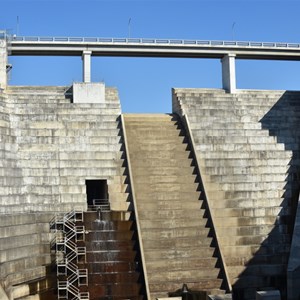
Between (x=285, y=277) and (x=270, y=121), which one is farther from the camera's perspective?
(x=270, y=121)

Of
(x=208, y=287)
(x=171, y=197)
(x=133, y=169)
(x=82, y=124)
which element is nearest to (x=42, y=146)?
(x=82, y=124)

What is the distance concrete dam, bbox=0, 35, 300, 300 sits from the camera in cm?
2100

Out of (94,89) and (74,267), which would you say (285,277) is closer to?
(74,267)

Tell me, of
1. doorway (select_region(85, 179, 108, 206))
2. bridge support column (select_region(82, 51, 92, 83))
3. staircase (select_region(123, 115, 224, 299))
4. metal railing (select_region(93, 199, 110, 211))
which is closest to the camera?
staircase (select_region(123, 115, 224, 299))

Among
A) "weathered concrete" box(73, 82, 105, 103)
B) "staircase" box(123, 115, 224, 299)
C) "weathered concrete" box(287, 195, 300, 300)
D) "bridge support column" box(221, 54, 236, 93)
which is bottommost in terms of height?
"weathered concrete" box(287, 195, 300, 300)

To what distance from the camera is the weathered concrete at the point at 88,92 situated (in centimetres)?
2806

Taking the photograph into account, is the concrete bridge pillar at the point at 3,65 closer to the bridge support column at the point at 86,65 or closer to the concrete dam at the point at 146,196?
the concrete dam at the point at 146,196

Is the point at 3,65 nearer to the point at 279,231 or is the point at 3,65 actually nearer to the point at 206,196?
the point at 206,196

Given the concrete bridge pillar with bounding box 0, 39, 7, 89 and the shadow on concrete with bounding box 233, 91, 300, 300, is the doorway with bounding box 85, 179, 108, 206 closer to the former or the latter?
the shadow on concrete with bounding box 233, 91, 300, 300

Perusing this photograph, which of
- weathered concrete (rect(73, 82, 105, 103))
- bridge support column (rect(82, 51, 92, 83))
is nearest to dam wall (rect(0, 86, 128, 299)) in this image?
weathered concrete (rect(73, 82, 105, 103))

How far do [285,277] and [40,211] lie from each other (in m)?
11.5

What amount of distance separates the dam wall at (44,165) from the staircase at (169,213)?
1.20 m

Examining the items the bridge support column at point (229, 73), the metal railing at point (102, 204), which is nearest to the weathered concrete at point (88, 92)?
the metal railing at point (102, 204)

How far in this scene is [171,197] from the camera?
2430 cm
